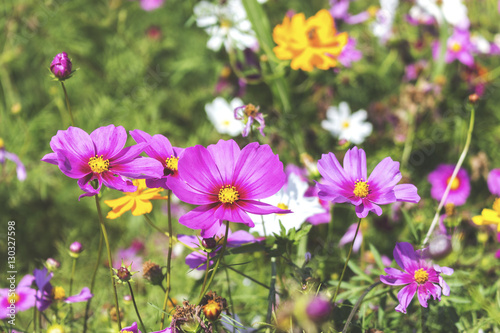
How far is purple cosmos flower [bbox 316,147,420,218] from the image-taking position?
20.4 inches

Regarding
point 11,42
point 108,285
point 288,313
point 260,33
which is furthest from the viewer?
point 11,42

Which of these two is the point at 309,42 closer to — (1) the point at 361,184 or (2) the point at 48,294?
(1) the point at 361,184

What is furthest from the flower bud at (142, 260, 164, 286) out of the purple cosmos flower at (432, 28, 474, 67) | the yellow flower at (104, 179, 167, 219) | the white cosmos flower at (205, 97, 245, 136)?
the purple cosmos flower at (432, 28, 474, 67)

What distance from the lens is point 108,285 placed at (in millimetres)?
1021

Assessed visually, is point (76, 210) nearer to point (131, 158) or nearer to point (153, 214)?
point (153, 214)

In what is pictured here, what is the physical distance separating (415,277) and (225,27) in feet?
3.05

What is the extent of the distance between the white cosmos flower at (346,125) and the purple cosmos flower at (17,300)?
0.86m

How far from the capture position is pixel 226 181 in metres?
0.55

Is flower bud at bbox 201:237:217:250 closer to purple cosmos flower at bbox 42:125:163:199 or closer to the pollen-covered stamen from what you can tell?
purple cosmos flower at bbox 42:125:163:199

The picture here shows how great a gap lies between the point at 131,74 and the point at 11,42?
36cm

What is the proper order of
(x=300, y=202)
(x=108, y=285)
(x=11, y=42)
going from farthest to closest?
(x=11, y=42), (x=108, y=285), (x=300, y=202)

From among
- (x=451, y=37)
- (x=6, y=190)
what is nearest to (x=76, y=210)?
(x=6, y=190)

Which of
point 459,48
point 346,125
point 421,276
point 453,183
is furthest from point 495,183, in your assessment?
point 421,276

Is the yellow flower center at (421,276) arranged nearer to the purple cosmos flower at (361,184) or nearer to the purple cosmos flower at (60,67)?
the purple cosmos flower at (361,184)
